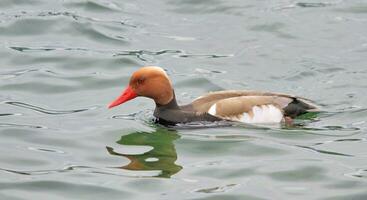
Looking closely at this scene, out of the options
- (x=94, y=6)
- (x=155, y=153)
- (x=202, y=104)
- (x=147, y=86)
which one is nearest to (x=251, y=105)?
(x=202, y=104)

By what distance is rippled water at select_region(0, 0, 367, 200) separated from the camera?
382 inches

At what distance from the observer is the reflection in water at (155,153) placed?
10.1m

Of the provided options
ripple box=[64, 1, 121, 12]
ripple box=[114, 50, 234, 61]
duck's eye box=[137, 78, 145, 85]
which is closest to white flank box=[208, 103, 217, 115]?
duck's eye box=[137, 78, 145, 85]

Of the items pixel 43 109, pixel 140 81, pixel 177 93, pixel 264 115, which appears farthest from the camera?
pixel 177 93

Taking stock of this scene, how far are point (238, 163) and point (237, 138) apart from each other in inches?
33.1

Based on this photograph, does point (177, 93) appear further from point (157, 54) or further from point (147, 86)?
point (157, 54)

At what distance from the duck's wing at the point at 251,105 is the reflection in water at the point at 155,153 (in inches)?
22.9

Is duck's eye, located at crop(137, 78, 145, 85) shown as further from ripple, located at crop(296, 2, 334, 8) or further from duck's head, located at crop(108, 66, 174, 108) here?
ripple, located at crop(296, 2, 334, 8)

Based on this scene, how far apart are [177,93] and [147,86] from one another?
1596mm

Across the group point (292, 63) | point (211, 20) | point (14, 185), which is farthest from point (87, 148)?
point (211, 20)

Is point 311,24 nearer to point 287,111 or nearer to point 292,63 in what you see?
point 292,63

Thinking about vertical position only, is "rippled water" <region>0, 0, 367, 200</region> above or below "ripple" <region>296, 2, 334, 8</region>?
below

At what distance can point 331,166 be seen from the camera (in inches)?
397

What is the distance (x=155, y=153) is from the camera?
10648 millimetres
